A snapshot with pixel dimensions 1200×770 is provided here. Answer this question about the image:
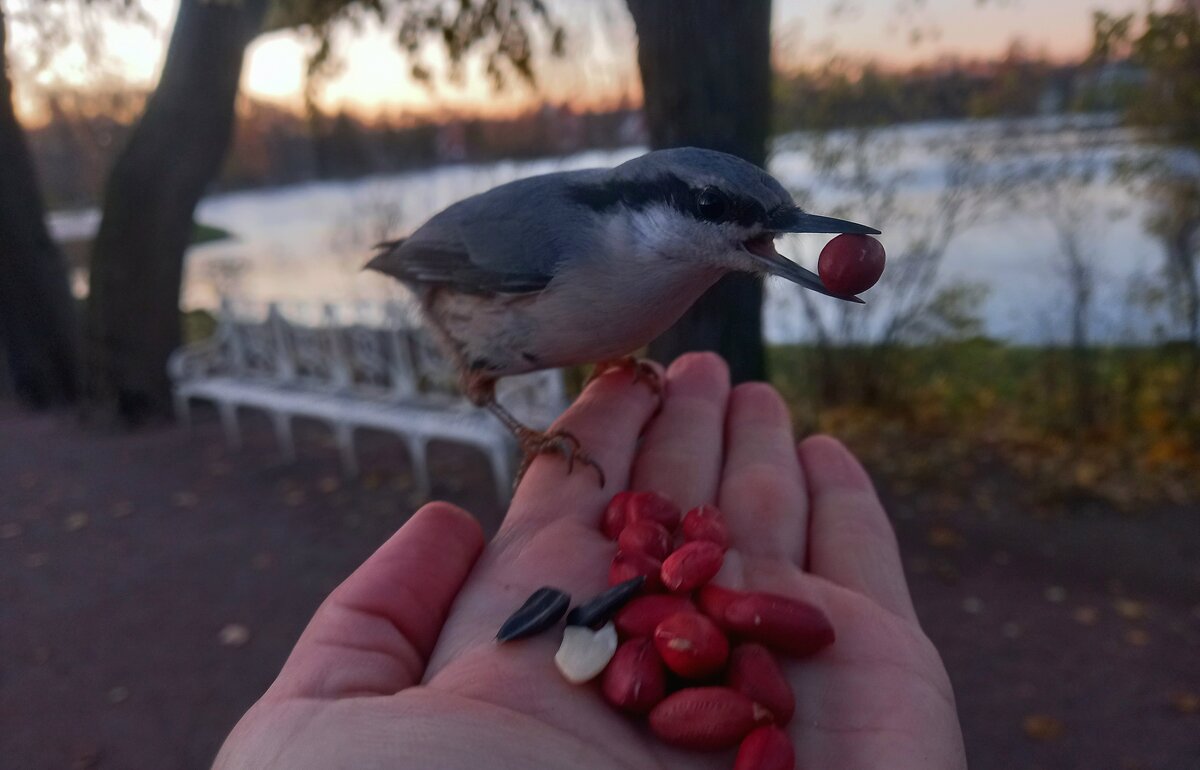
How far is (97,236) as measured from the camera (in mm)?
6492

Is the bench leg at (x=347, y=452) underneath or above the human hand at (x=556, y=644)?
underneath

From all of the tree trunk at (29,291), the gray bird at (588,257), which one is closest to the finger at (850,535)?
the gray bird at (588,257)

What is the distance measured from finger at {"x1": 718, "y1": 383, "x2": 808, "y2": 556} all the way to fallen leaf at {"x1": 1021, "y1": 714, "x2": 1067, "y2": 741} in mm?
1445

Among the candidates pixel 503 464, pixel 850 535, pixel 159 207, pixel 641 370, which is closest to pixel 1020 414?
pixel 503 464

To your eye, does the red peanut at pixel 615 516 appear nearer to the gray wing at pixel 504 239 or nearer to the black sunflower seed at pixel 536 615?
the black sunflower seed at pixel 536 615

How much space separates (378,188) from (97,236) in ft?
8.04

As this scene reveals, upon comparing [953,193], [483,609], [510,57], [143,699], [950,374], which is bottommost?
[143,699]

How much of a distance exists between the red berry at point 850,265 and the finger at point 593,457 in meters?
0.85

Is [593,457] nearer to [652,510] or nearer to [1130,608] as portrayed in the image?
[652,510]

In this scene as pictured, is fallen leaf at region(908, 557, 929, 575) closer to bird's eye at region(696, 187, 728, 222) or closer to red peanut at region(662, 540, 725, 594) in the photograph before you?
red peanut at region(662, 540, 725, 594)

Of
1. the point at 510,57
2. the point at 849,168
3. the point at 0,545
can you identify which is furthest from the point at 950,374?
the point at 0,545

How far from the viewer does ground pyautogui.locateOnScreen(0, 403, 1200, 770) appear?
287cm

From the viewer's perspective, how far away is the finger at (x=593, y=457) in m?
1.94

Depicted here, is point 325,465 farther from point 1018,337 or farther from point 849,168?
point 1018,337
